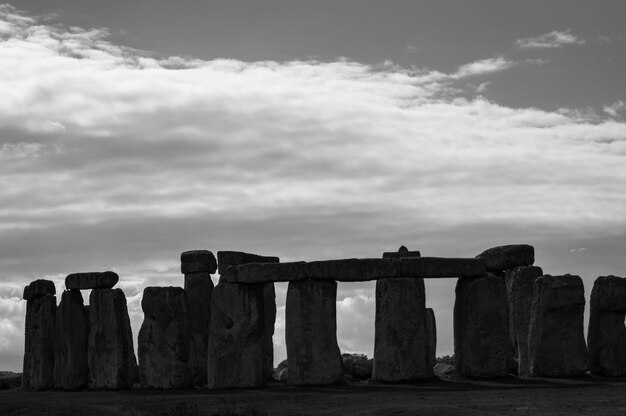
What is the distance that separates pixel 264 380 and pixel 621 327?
867cm

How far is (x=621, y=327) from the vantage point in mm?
29609

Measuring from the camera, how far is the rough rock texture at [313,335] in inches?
1142

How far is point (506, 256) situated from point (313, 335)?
522cm

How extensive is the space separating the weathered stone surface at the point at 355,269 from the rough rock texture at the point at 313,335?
34 cm

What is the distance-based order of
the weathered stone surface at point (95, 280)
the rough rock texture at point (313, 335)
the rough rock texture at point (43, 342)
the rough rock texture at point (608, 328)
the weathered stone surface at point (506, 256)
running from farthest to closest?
1. the rough rock texture at point (43, 342)
2. the weathered stone surface at point (95, 280)
3. the weathered stone surface at point (506, 256)
4. the rough rock texture at point (608, 328)
5. the rough rock texture at point (313, 335)

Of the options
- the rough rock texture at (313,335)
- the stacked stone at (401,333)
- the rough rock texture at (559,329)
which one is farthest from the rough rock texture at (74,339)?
the rough rock texture at (559,329)

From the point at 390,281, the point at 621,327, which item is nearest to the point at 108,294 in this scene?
the point at 390,281

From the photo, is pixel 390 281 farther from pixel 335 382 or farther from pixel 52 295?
pixel 52 295

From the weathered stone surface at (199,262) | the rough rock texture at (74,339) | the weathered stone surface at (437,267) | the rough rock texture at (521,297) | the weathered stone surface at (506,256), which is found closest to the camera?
the weathered stone surface at (437,267)

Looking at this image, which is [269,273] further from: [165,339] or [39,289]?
[39,289]

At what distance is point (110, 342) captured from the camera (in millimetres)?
31797

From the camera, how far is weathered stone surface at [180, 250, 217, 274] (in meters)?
33.7

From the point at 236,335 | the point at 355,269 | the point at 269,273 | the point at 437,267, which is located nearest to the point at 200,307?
the point at 236,335

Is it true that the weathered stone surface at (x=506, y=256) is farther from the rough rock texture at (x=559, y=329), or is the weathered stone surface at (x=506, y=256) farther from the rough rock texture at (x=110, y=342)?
the rough rock texture at (x=110, y=342)
